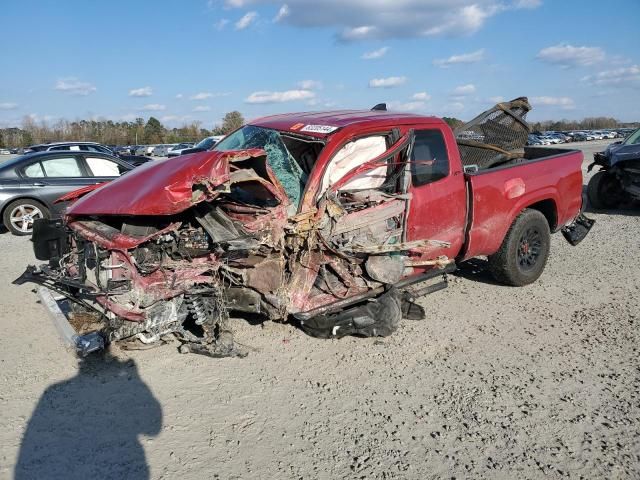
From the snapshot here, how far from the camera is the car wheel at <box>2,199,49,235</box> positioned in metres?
9.01

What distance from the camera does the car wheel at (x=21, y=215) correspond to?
29.6 feet

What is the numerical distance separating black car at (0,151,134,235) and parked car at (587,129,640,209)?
32.9 ft

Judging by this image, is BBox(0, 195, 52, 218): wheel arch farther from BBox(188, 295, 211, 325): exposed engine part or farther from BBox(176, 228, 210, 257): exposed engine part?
BBox(188, 295, 211, 325): exposed engine part

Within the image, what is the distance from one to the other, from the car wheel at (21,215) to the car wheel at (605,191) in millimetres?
11074

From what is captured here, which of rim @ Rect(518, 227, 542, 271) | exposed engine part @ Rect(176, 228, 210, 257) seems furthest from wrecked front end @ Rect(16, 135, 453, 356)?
rim @ Rect(518, 227, 542, 271)

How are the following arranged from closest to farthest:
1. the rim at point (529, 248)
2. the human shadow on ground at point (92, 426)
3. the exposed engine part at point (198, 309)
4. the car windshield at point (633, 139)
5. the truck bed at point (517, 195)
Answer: the human shadow on ground at point (92, 426)
the exposed engine part at point (198, 309)
the truck bed at point (517, 195)
the rim at point (529, 248)
the car windshield at point (633, 139)

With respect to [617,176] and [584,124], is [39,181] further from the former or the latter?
[584,124]

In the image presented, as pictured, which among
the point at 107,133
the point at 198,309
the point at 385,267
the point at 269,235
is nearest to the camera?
the point at 269,235

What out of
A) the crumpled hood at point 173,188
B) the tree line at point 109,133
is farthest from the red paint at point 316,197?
the tree line at point 109,133

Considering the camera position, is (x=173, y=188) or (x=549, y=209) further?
(x=549, y=209)

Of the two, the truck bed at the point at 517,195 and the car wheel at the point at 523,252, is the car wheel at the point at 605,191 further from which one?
the car wheel at the point at 523,252

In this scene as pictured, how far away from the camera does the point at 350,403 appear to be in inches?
136

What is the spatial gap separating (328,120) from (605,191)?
8429 millimetres

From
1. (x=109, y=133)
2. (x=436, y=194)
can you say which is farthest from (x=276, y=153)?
(x=109, y=133)
